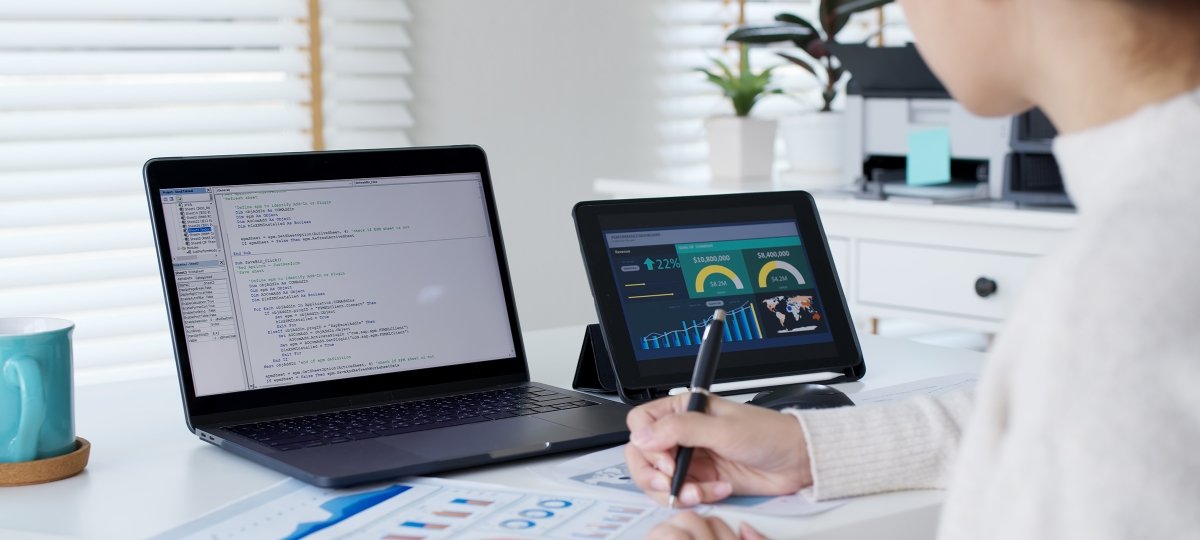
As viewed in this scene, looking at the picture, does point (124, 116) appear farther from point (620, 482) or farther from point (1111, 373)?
point (1111, 373)

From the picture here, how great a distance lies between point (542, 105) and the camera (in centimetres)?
295

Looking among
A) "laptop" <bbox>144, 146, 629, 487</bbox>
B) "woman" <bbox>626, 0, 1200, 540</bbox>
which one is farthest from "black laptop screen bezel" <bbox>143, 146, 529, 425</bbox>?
"woman" <bbox>626, 0, 1200, 540</bbox>

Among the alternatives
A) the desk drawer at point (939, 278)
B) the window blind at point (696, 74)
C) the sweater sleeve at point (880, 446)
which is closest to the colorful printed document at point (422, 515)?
the sweater sleeve at point (880, 446)

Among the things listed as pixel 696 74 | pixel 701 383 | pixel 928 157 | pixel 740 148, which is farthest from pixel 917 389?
pixel 696 74

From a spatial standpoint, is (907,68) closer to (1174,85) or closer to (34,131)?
(34,131)

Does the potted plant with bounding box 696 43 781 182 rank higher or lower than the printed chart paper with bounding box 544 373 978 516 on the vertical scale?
higher

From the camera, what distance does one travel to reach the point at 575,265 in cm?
307

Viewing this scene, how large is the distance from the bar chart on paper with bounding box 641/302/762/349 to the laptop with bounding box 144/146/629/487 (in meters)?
0.08

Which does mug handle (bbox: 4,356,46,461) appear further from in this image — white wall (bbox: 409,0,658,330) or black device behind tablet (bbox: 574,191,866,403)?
white wall (bbox: 409,0,658,330)

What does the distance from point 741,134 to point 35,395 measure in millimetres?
2178

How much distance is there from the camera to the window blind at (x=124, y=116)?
228cm

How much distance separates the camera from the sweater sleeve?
0.96 metres

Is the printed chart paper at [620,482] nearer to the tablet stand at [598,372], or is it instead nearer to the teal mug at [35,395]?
the tablet stand at [598,372]

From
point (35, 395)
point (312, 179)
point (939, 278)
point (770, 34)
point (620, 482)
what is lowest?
point (939, 278)
